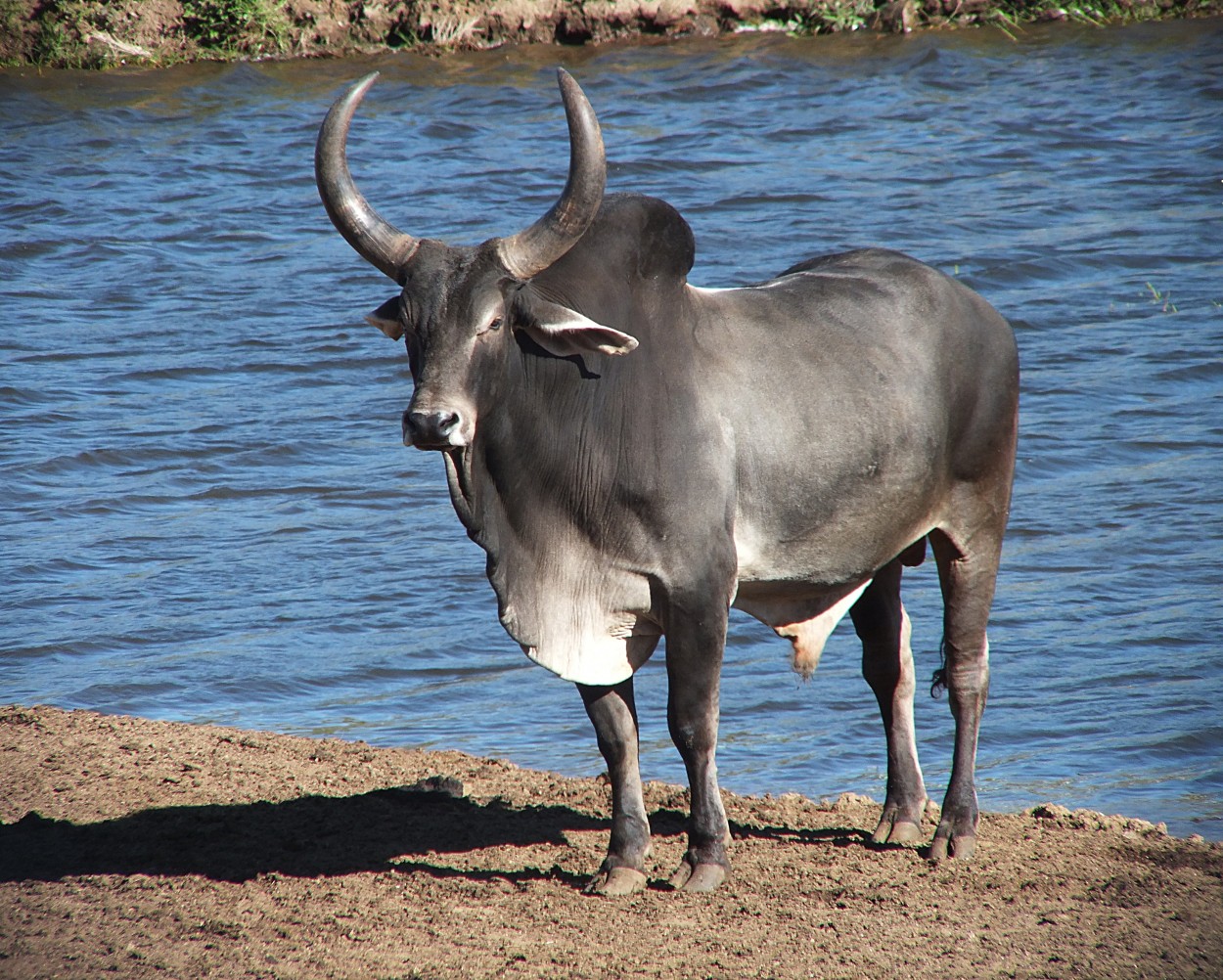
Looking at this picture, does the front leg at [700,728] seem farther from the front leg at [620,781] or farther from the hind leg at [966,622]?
the hind leg at [966,622]

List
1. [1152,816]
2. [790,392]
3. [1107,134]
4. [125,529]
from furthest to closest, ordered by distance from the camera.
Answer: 1. [1107,134]
2. [125,529]
3. [1152,816]
4. [790,392]

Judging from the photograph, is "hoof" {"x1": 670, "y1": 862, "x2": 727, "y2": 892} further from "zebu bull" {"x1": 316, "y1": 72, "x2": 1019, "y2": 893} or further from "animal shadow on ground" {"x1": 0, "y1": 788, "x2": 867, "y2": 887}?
"animal shadow on ground" {"x1": 0, "y1": 788, "x2": 867, "y2": 887}

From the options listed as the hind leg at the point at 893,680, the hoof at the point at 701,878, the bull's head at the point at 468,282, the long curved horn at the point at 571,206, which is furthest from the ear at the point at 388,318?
the hind leg at the point at 893,680

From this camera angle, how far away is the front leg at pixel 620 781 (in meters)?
4.67

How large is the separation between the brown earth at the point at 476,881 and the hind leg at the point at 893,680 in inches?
8.1

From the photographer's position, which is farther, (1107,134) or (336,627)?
(1107,134)

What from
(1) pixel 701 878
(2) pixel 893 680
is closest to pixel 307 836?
(1) pixel 701 878

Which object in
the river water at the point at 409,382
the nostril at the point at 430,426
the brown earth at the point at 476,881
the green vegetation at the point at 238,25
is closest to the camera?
the nostril at the point at 430,426

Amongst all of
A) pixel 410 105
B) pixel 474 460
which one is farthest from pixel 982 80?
pixel 474 460

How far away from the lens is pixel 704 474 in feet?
14.8

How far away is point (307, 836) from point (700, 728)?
1.42 meters

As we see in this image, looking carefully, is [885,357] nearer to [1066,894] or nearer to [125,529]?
[1066,894]

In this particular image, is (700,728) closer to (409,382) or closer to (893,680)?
(893,680)

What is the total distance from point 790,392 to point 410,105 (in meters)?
14.1
